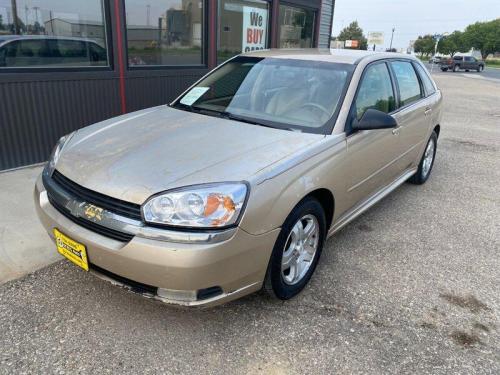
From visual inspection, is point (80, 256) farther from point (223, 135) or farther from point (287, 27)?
point (287, 27)

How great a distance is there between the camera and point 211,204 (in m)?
2.13

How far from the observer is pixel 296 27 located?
373 inches

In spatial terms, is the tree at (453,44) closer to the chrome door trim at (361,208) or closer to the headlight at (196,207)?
the chrome door trim at (361,208)

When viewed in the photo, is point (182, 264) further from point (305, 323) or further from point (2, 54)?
point (2, 54)

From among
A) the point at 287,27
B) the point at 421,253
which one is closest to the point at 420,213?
the point at 421,253

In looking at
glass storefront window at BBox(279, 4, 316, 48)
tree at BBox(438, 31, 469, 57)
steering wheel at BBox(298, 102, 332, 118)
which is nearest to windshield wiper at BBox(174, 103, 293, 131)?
steering wheel at BBox(298, 102, 332, 118)

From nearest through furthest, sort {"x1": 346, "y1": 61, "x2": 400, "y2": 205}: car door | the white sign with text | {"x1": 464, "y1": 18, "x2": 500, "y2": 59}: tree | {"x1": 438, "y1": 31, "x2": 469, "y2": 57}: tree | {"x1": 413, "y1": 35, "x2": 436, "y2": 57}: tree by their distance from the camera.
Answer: {"x1": 346, "y1": 61, "x2": 400, "y2": 205}: car door < the white sign with text < {"x1": 464, "y1": 18, "x2": 500, "y2": 59}: tree < {"x1": 413, "y1": 35, "x2": 436, "y2": 57}: tree < {"x1": 438, "y1": 31, "x2": 469, "y2": 57}: tree

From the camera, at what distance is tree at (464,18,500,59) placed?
8094cm

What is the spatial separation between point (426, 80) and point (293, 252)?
3394 millimetres

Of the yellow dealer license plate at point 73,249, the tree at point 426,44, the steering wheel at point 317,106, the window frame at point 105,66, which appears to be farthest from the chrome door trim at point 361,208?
the tree at point 426,44

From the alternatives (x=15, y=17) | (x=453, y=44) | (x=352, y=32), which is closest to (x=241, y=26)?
(x=15, y=17)

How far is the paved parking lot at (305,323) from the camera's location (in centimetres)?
226

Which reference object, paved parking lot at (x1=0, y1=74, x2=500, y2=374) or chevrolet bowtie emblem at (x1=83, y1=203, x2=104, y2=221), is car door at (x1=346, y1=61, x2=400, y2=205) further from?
chevrolet bowtie emblem at (x1=83, y1=203, x2=104, y2=221)

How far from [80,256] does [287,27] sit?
317 inches
